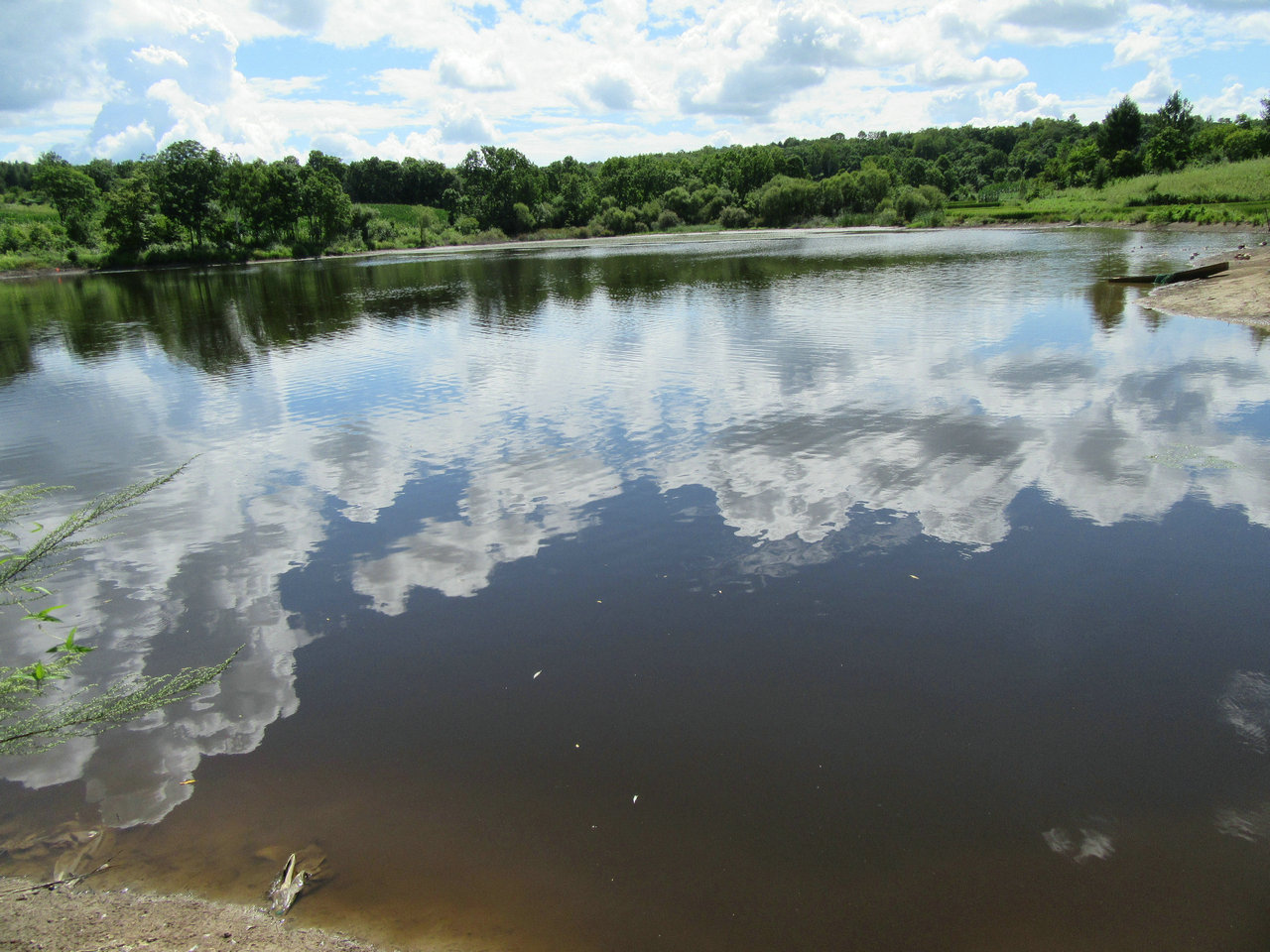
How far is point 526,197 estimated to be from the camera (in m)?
136

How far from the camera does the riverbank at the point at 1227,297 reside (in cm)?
2455

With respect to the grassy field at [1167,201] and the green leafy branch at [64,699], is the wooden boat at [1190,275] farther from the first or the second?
the green leafy branch at [64,699]

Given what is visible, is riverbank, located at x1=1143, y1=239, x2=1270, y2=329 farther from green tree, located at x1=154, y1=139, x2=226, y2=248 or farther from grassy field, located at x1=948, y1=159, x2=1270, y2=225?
green tree, located at x1=154, y1=139, x2=226, y2=248

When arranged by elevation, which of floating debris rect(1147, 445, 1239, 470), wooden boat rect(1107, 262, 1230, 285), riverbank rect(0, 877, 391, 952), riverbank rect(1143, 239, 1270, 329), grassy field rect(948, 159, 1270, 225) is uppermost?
grassy field rect(948, 159, 1270, 225)

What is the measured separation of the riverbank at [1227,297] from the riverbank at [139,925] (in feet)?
98.5

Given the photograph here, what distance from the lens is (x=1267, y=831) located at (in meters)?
5.32

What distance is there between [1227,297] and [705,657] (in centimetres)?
3017

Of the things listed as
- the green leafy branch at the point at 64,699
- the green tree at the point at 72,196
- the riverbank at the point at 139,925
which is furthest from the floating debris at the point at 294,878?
the green tree at the point at 72,196

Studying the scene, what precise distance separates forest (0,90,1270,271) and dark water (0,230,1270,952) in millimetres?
59322

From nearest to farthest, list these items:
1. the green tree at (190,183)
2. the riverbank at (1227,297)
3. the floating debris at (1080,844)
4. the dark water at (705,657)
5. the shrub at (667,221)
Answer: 1. the dark water at (705,657)
2. the floating debris at (1080,844)
3. the riverbank at (1227,297)
4. the green tree at (190,183)
5. the shrub at (667,221)

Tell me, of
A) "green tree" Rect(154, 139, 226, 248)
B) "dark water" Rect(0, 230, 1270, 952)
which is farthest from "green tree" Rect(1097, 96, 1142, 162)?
"green tree" Rect(154, 139, 226, 248)

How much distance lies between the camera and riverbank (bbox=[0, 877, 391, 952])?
452cm

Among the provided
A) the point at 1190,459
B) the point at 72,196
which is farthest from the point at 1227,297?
the point at 72,196

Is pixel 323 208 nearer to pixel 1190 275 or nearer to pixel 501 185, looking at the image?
pixel 501 185
